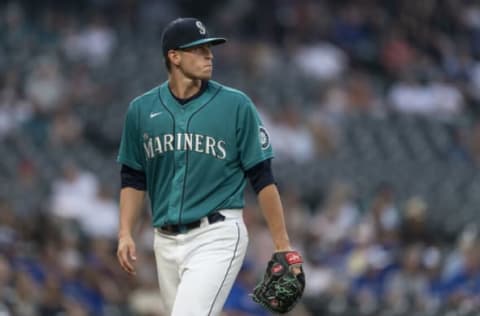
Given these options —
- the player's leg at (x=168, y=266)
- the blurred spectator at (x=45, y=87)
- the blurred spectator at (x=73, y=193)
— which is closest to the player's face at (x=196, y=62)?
the player's leg at (x=168, y=266)

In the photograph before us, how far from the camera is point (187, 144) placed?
22.4 ft

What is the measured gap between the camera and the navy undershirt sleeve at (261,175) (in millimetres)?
6727

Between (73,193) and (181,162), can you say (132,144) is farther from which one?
(73,193)

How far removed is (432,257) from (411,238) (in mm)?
921

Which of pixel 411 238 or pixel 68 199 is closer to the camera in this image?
pixel 411 238

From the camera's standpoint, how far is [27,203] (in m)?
13.6

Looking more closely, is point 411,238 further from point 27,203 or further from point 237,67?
point 237,67

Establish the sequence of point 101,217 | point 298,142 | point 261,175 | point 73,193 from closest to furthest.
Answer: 1. point 261,175
2. point 101,217
3. point 73,193
4. point 298,142

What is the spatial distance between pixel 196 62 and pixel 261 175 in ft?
1.92

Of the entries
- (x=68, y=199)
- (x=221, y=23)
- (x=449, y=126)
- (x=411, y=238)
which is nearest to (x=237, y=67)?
(x=221, y=23)

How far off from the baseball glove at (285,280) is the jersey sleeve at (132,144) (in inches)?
32.2

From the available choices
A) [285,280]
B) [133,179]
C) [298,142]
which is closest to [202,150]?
[133,179]

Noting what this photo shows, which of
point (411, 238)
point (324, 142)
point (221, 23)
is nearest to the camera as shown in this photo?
point (411, 238)

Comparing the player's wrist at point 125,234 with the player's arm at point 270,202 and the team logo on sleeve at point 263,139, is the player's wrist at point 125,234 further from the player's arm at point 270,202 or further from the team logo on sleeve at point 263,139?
the team logo on sleeve at point 263,139
